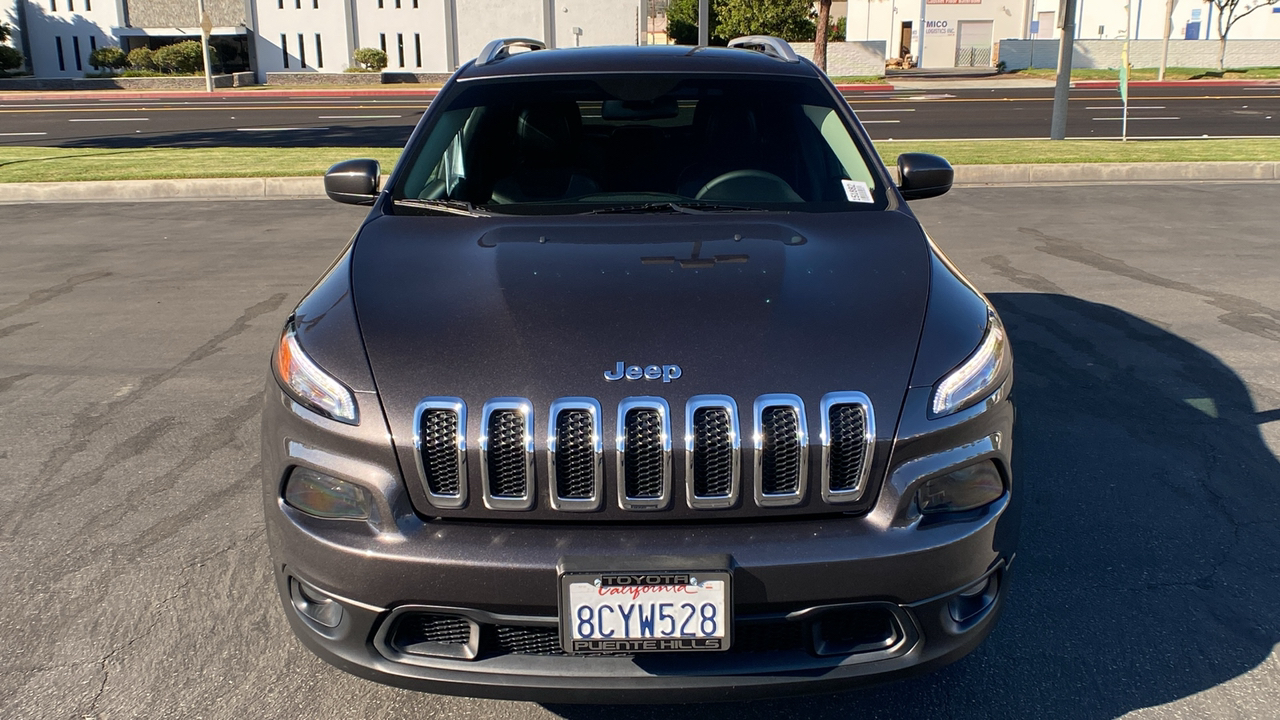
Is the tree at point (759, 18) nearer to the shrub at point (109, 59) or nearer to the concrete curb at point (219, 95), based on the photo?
the concrete curb at point (219, 95)

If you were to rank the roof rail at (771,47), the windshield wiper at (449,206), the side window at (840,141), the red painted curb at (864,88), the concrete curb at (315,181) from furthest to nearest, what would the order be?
the red painted curb at (864,88) → the concrete curb at (315,181) → the roof rail at (771,47) → the side window at (840,141) → the windshield wiper at (449,206)

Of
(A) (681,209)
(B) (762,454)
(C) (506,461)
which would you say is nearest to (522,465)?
(C) (506,461)

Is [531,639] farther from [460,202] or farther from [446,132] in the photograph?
[446,132]

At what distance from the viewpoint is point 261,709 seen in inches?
107

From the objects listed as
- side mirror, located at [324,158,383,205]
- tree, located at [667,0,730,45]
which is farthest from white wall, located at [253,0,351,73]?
side mirror, located at [324,158,383,205]

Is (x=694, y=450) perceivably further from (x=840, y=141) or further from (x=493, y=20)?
(x=493, y=20)

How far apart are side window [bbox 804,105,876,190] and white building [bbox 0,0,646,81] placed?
48.7 m

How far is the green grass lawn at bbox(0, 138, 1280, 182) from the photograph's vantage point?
12.8 m

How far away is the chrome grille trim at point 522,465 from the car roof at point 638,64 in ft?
7.13

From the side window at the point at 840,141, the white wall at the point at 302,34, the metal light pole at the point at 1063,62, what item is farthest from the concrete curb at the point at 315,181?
the white wall at the point at 302,34

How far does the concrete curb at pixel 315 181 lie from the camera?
11.9m

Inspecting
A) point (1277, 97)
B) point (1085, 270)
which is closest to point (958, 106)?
point (1277, 97)

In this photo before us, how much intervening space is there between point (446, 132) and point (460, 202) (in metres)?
0.56

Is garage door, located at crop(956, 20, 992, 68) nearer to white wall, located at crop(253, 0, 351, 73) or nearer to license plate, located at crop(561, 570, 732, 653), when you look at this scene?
white wall, located at crop(253, 0, 351, 73)
